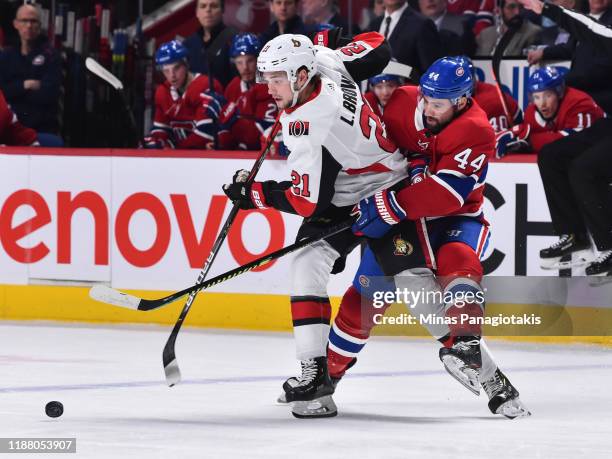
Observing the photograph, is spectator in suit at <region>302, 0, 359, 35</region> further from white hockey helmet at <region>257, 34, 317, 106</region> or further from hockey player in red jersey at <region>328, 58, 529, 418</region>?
white hockey helmet at <region>257, 34, 317, 106</region>

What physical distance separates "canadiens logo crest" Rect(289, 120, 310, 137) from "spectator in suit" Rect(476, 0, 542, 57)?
3.25 meters

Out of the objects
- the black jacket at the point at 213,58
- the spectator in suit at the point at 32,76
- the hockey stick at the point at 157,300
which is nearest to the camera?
the hockey stick at the point at 157,300

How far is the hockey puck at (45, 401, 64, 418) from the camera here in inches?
194

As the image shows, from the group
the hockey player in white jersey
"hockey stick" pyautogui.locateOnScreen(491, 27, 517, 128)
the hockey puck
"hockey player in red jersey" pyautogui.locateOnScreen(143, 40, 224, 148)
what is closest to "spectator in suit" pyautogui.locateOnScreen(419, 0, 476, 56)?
"hockey stick" pyautogui.locateOnScreen(491, 27, 517, 128)

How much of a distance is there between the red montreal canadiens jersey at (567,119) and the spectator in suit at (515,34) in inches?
25.2

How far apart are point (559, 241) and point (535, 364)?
33.2 inches

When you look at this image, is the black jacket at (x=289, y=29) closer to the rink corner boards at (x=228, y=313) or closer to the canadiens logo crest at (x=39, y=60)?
the canadiens logo crest at (x=39, y=60)

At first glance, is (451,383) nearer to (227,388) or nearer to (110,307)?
(227,388)

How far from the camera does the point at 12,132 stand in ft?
27.4

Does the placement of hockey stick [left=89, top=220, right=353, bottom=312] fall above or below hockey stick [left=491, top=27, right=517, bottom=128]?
below

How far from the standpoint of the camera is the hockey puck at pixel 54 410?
16.1ft

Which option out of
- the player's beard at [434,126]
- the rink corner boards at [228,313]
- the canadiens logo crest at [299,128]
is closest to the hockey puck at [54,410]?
the canadiens logo crest at [299,128]

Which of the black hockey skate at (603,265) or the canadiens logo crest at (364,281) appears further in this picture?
the black hockey skate at (603,265)

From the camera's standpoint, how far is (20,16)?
8.84 metres
